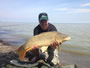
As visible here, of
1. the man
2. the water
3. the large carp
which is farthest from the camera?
the water

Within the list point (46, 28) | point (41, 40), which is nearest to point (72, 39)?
point (46, 28)

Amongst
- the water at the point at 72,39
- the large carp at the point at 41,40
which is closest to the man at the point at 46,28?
the large carp at the point at 41,40

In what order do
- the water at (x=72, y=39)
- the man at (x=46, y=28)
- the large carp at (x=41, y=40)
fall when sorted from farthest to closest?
the water at (x=72, y=39), the man at (x=46, y=28), the large carp at (x=41, y=40)

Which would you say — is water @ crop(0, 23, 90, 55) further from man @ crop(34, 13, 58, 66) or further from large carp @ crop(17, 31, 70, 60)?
large carp @ crop(17, 31, 70, 60)

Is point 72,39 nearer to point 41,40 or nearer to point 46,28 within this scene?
point 46,28

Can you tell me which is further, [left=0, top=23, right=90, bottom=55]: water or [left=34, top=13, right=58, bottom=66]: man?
[left=0, top=23, right=90, bottom=55]: water

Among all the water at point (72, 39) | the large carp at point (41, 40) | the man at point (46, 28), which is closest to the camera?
the large carp at point (41, 40)

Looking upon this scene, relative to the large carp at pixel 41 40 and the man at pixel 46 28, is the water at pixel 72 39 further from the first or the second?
the large carp at pixel 41 40

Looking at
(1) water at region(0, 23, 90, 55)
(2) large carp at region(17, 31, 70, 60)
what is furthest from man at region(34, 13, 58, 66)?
(1) water at region(0, 23, 90, 55)

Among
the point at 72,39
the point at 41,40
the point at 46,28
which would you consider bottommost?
the point at 72,39

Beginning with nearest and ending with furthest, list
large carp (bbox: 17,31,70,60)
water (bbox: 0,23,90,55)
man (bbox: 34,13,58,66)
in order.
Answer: large carp (bbox: 17,31,70,60) → man (bbox: 34,13,58,66) → water (bbox: 0,23,90,55)

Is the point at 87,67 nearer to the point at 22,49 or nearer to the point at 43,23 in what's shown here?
the point at 43,23

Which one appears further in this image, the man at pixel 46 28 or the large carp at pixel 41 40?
the man at pixel 46 28

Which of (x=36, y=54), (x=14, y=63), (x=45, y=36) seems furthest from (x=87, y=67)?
(x=14, y=63)
